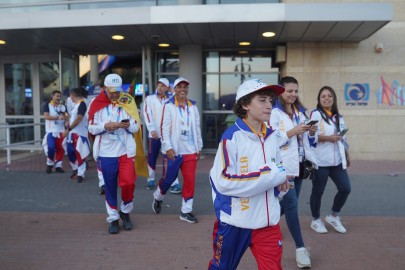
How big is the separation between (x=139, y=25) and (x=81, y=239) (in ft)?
18.7

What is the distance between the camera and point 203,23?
9242 mm

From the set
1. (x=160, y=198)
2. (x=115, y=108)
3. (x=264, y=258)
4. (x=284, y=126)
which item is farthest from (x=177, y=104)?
(x=264, y=258)

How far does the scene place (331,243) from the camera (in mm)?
4930

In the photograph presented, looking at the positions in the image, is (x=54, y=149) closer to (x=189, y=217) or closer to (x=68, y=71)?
(x=68, y=71)

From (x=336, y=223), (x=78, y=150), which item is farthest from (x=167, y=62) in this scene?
(x=336, y=223)

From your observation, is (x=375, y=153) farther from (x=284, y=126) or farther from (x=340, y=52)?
(x=284, y=126)

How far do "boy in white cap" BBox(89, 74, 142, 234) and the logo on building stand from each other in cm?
747

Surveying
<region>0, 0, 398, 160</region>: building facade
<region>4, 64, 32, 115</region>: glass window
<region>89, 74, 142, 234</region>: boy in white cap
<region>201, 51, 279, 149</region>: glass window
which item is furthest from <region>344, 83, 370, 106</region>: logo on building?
<region>4, 64, 32, 115</region>: glass window

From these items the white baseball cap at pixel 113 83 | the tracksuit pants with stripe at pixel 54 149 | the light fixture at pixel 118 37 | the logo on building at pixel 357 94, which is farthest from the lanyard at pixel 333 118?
the light fixture at pixel 118 37

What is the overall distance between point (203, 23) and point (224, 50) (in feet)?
10.5

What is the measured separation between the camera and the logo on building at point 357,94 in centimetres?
1101

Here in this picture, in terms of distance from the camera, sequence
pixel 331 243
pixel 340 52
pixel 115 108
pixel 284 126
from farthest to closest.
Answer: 1. pixel 340 52
2. pixel 115 108
3. pixel 331 243
4. pixel 284 126

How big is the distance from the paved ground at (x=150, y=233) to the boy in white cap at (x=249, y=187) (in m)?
1.40

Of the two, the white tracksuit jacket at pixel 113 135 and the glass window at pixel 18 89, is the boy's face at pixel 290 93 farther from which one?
the glass window at pixel 18 89
